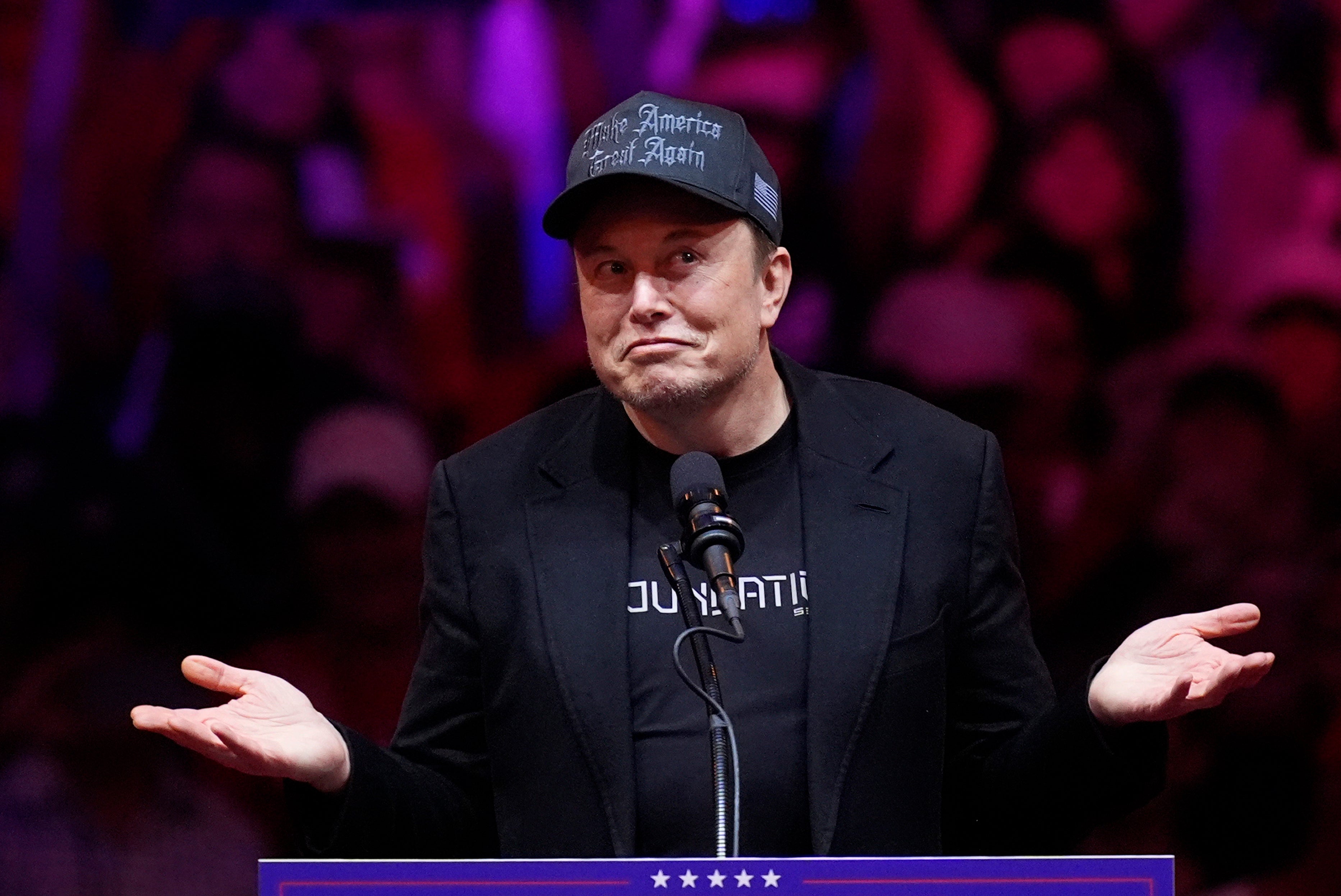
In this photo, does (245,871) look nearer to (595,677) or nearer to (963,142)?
(595,677)

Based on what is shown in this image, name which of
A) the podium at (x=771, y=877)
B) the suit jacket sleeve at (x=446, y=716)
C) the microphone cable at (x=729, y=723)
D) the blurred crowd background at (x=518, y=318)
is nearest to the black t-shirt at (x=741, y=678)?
the suit jacket sleeve at (x=446, y=716)

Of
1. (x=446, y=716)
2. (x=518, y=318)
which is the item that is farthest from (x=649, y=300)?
(x=518, y=318)

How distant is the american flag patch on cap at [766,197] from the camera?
2242mm

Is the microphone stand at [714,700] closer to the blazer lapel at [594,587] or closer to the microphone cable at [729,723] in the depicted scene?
the microphone cable at [729,723]

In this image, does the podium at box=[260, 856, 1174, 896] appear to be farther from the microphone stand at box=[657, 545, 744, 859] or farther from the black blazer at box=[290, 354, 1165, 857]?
the black blazer at box=[290, 354, 1165, 857]

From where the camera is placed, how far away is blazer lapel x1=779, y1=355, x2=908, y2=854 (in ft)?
6.86

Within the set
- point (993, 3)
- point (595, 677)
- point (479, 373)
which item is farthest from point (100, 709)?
point (993, 3)

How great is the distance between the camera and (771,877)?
1.37 metres

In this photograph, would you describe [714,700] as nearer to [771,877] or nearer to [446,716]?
[771,877]

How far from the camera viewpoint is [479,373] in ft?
11.2

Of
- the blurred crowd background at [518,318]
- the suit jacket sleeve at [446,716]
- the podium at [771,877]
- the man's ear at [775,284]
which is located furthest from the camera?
the blurred crowd background at [518,318]

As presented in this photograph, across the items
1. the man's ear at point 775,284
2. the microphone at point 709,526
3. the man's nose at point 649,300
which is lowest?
the microphone at point 709,526

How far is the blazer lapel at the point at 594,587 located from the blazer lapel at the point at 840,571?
0.83 feet

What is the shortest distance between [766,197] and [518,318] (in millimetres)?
1239
